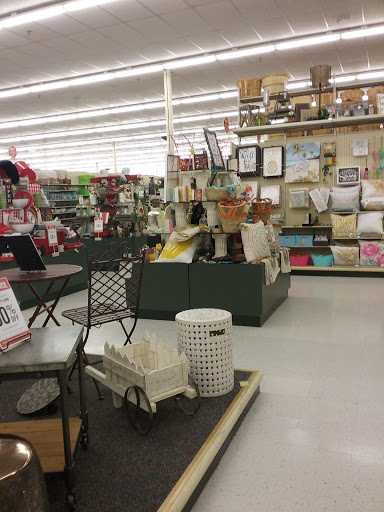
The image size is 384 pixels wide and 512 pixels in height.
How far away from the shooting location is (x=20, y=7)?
23.6ft

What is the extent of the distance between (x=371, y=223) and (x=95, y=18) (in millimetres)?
5947

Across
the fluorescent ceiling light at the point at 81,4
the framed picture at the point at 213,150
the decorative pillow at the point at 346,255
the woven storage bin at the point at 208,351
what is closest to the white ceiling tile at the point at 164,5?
the fluorescent ceiling light at the point at 81,4

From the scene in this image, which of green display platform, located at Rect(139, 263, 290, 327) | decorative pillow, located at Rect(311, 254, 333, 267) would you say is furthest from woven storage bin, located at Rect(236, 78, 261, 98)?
green display platform, located at Rect(139, 263, 290, 327)

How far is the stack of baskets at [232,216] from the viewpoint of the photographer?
16.1 feet

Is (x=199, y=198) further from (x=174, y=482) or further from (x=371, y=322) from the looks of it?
(x=174, y=482)

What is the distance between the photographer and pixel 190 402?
278 centimetres

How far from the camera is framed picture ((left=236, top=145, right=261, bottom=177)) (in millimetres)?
8266

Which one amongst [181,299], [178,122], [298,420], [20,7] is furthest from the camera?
[178,122]

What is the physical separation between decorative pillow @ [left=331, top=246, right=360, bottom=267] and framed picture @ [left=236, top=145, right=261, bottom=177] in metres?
2.09

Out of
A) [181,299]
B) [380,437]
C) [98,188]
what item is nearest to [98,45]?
[98,188]

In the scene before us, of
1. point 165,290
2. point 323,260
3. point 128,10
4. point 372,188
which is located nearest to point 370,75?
point 372,188

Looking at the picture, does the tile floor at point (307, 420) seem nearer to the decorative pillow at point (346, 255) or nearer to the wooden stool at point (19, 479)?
the wooden stool at point (19, 479)

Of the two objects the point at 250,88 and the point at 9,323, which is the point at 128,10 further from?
the point at 9,323

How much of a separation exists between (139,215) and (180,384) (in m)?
7.88
